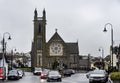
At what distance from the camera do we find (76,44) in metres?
170

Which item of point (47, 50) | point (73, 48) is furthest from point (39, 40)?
point (73, 48)

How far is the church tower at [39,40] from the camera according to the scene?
15350 centimetres

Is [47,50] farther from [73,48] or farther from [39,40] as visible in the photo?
[73,48]

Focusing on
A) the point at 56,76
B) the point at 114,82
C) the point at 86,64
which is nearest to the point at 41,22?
the point at 86,64

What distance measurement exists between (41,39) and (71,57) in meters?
18.2

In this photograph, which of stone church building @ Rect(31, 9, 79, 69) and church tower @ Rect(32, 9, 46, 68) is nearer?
church tower @ Rect(32, 9, 46, 68)

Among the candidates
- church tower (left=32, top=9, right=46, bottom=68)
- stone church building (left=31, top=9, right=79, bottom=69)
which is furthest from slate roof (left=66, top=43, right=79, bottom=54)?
church tower (left=32, top=9, right=46, bottom=68)

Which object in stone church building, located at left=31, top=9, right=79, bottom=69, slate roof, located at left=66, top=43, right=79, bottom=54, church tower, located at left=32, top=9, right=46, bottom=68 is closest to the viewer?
church tower, located at left=32, top=9, right=46, bottom=68

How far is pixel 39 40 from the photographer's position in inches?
6093

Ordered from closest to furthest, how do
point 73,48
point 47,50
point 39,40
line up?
1. point 39,40
2. point 47,50
3. point 73,48

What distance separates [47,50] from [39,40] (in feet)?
18.2

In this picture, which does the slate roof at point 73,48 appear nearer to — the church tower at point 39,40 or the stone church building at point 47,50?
the stone church building at point 47,50

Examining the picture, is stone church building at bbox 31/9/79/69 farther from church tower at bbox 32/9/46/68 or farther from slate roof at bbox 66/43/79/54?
slate roof at bbox 66/43/79/54

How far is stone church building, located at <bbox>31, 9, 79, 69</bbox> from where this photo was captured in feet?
505
